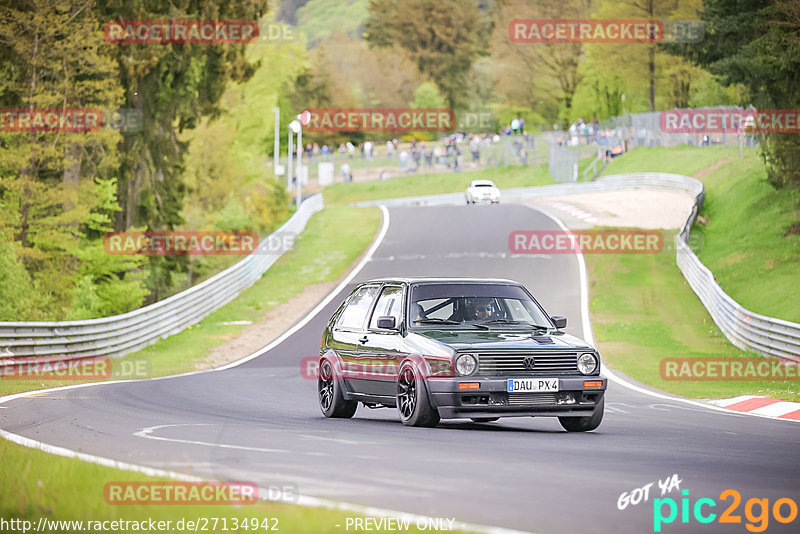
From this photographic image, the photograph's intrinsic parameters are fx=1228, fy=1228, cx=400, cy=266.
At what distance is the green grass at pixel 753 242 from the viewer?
1314 inches

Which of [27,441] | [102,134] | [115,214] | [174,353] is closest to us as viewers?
[27,441]

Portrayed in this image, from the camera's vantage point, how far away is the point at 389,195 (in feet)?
298

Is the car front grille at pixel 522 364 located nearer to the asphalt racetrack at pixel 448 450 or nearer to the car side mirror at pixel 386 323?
the asphalt racetrack at pixel 448 450

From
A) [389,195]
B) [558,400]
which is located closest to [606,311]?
[558,400]

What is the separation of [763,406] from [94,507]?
38.7 feet

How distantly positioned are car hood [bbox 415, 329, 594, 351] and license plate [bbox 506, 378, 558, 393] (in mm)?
314

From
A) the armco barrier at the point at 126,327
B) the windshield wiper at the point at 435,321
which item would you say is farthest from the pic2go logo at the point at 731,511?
the armco barrier at the point at 126,327

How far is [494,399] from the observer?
1177cm

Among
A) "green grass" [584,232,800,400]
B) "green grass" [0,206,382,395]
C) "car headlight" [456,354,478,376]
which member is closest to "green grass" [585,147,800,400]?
"green grass" [584,232,800,400]

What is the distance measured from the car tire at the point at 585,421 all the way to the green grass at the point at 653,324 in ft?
21.0

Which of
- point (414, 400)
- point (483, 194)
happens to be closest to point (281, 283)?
point (483, 194)

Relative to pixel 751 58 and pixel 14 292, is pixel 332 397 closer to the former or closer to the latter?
pixel 14 292

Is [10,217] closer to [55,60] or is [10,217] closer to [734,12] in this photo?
[55,60]

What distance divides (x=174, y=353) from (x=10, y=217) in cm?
823
